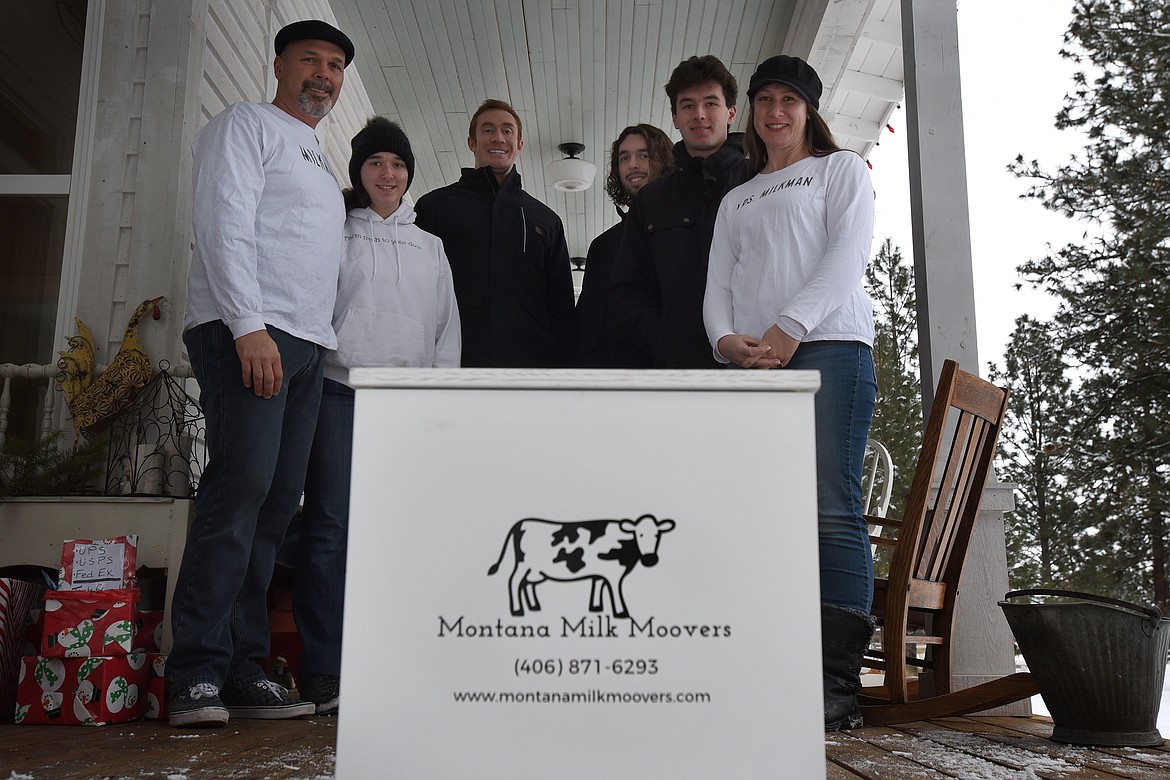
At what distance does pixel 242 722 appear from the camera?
2074mm

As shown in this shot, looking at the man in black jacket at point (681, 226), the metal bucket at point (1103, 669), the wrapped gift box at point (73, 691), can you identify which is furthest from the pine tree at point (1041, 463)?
the wrapped gift box at point (73, 691)

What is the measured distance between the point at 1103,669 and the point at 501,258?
1800mm

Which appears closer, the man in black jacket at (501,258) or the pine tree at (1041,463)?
the man in black jacket at (501,258)

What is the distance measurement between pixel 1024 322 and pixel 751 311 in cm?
1089

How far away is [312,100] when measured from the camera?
2.41 metres

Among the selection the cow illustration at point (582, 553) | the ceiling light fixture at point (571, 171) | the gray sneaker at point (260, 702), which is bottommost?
the gray sneaker at point (260, 702)

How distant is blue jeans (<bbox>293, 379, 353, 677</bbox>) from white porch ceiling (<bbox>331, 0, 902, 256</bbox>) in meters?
2.95

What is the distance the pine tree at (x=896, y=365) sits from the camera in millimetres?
13109

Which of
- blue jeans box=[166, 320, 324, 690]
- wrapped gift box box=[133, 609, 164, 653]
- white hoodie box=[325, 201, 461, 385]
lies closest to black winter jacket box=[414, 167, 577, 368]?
white hoodie box=[325, 201, 461, 385]

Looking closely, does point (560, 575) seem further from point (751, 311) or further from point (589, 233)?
point (589, 233)

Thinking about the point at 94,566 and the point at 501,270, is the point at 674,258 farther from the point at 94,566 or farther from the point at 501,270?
the point at 94,566

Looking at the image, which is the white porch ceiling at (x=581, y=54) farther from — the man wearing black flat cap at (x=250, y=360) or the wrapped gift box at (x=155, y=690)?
the wrapped gift box at (x=155, y=690)

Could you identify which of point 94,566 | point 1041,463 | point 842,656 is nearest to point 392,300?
point 94,566

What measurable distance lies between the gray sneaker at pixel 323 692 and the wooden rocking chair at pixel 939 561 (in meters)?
1.23
